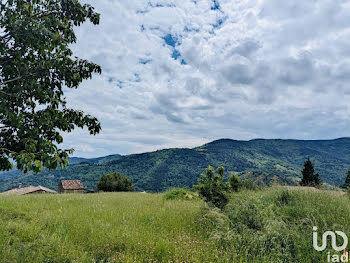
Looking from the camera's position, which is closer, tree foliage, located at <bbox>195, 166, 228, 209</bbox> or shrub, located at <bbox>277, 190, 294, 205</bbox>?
shrub, located at <bbox>277, 190, 294, 205</bbox>

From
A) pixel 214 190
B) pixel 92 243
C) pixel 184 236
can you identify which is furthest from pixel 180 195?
pixel 92 243

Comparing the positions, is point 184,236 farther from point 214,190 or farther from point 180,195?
point 180,195

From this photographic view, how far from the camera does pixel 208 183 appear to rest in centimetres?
1025

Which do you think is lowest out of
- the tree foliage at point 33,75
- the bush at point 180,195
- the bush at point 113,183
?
the bush at point 113,183

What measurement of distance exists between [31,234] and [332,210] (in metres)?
9.50

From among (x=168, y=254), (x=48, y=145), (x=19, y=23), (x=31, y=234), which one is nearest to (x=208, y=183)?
(x=168, y=254)

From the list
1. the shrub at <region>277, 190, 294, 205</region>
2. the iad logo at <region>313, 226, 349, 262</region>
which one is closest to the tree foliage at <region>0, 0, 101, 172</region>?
the iad logo at <region>313, 226, 349, 262</region>

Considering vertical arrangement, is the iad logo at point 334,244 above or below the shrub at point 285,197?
below

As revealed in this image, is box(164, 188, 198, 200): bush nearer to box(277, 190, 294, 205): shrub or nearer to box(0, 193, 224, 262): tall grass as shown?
box(277, 190, 294, 205): shrub

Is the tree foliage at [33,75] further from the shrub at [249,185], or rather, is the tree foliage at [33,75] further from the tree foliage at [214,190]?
the shrub at [249,185]

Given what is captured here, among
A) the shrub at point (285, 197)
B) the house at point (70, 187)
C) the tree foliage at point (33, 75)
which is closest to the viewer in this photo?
the tree foliage at point (33, 75)

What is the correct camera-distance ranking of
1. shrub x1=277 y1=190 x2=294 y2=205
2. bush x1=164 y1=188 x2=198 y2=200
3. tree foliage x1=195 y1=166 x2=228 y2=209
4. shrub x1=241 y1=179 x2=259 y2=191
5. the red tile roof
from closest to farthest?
shrub x1=277 y1=190 x2=294 y2=205 < tree foliage x1=195 y1=166 x2=228 y2=209 < shrub x1=241 y1=179 x2=259 y2=191 < bush x1=164 y1=188 x2=198 y2=200 < the red tile roof

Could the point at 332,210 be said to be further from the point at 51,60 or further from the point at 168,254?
the point at 51,60

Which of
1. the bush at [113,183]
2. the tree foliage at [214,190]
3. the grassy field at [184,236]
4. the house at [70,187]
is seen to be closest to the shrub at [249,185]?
the tree foliage at [214,190]
